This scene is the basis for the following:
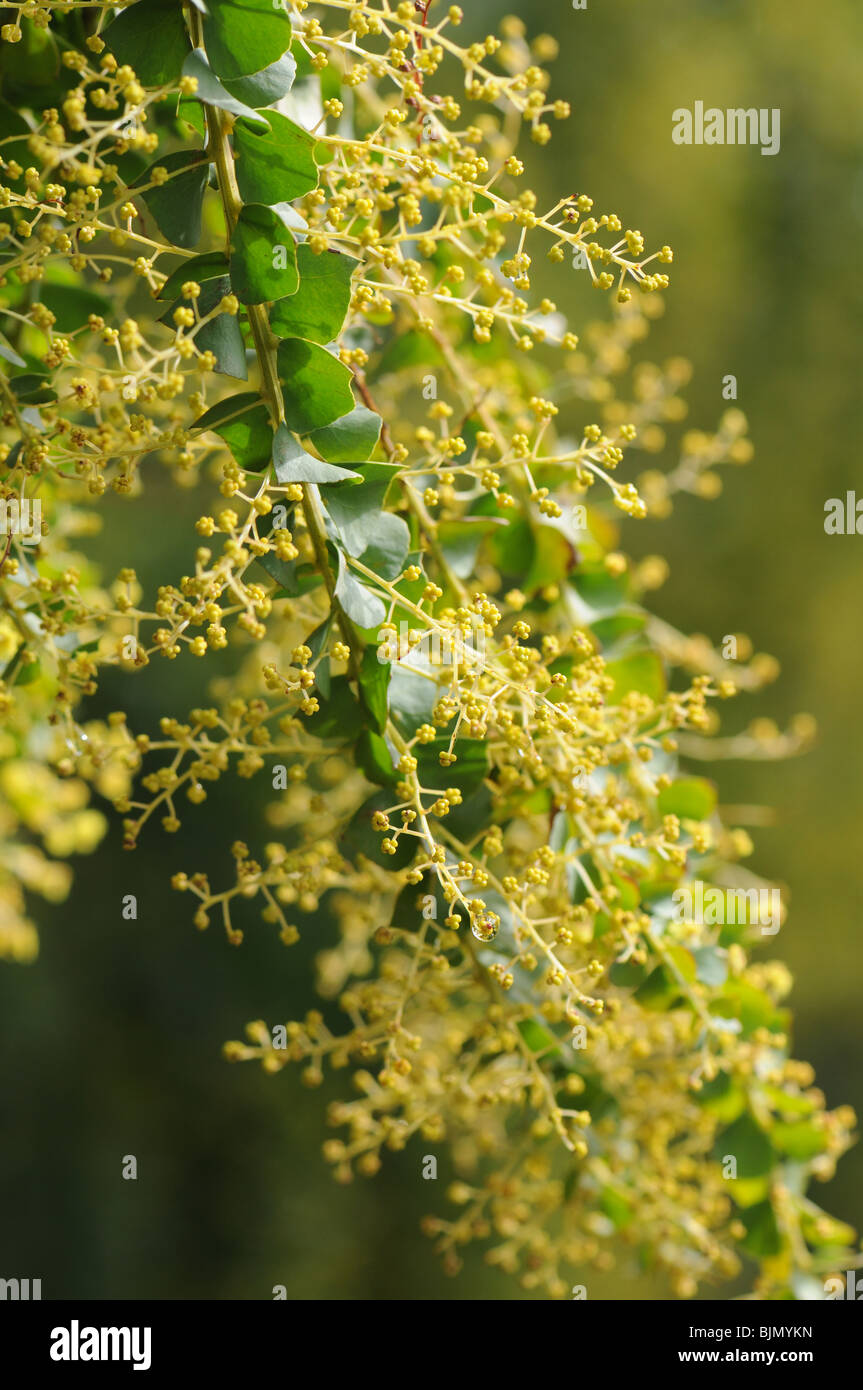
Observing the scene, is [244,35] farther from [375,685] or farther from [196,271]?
Result: [375,685]

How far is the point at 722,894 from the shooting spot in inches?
24.5

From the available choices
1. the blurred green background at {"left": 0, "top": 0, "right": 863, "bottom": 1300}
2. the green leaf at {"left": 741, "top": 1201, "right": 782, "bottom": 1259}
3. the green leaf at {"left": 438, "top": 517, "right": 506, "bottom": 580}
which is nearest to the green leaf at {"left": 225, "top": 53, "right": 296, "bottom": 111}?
the green leaf at {"left": 438, "top": 517, "right": 506, "bottom": 580}

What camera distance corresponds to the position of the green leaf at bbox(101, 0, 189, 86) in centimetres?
38

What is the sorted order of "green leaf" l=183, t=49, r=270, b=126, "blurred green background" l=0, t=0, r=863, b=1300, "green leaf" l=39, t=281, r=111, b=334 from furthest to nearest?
"blurred green background" l=0, t=0, r=863, b=1300 < "green leaf" l=39, t=281, r=111, b=334 < "green leaf" l=183, t=49, r=270, b=126

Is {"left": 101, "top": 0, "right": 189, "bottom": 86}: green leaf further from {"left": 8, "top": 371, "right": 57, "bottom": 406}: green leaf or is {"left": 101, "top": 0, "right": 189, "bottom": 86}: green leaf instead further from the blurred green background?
the blurred green background

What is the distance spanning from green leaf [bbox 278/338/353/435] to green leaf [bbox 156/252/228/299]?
0.04m

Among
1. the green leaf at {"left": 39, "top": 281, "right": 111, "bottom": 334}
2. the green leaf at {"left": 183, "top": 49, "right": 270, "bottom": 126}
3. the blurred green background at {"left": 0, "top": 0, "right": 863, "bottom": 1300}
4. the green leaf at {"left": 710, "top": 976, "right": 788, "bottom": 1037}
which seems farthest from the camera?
the blurred green background at {"left": 0, "top": 0, "right": 863, "bottom": 1300}

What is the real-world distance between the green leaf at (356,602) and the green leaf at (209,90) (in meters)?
0.14

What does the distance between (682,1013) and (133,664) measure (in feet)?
1.20

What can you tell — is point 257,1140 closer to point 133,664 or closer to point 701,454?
point 701,454

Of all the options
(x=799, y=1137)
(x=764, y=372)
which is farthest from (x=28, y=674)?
(x=764, y=372)

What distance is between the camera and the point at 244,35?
372mm

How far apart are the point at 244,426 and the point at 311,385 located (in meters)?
0.03

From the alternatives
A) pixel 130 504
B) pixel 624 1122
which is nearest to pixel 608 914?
pixel 624 1122
